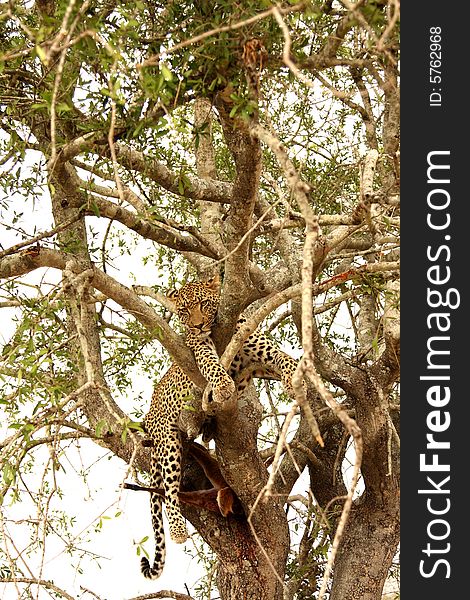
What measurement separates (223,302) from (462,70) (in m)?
1.60

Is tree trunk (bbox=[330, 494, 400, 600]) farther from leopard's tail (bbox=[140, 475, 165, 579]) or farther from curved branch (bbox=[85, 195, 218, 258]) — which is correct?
curved branch (bbox=[85, 195, 218, 258])

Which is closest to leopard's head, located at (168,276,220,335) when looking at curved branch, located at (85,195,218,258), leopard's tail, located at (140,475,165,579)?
curved branch, located at (85,195,218,258)

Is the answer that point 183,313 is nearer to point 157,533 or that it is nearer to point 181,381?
point 181,381

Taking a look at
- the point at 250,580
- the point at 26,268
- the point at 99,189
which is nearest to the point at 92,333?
the point at 99,189

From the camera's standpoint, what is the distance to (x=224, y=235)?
4629 millimetres

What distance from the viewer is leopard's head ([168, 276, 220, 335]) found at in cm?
484

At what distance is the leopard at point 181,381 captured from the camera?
4.86 meters

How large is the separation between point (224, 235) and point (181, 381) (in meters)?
0.94

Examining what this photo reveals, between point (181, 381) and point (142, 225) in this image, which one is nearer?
point (142, 225)

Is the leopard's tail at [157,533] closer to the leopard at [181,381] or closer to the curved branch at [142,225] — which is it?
the leopard at [181,381]

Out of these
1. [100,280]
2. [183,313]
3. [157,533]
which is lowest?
[157,533]

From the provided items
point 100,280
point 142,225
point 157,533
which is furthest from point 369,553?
point 100,280

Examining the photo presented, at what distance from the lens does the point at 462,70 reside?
369cm

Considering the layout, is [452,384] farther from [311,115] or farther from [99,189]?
[311,115]
